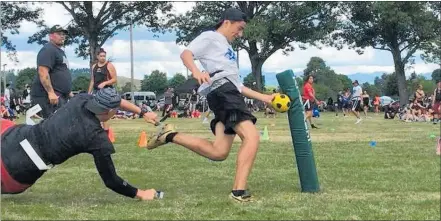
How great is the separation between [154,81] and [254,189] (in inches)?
3412

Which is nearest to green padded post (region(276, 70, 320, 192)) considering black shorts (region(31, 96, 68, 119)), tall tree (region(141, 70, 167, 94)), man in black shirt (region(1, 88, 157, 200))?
man in black shirt (region(1, 88, 157, 200))

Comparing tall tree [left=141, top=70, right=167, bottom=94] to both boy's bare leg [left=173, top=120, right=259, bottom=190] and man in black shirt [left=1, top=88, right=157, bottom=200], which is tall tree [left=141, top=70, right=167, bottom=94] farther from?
man in black shirt [left=1, top=88, right=157, bottom=200]

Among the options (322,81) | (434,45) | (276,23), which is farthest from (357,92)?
(322,81)

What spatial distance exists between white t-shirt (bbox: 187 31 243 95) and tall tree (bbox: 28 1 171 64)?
35976 mm

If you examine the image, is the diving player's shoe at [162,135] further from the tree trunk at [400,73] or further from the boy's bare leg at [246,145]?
the tree trunk at [400,73]

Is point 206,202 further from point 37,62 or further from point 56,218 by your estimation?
point 37,62

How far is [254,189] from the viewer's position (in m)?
6.33

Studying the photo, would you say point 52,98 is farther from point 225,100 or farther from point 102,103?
point 225,100

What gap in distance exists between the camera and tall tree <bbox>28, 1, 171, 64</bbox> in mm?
41781

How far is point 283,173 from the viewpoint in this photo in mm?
7609

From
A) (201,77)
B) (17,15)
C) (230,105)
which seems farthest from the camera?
(17,15)

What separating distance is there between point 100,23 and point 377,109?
62.4ft

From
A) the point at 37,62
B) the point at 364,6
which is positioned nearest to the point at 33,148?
the point at 37,62

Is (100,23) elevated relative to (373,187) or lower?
elevated
